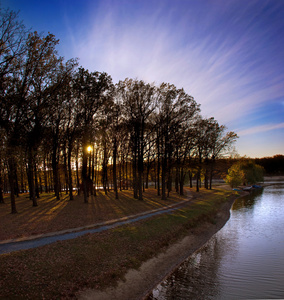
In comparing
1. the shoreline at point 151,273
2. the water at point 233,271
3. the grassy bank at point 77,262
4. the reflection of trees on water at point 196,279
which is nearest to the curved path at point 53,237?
the grassy bank at point 77,262

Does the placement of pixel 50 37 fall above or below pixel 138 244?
above

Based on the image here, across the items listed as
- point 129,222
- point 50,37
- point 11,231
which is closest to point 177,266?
point 129,222

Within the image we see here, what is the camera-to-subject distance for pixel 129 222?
838 inches

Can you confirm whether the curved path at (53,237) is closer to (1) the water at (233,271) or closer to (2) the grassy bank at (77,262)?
(2) the grassy bank at (77,262)

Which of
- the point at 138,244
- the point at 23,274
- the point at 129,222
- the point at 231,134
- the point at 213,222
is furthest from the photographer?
the point at 231,134

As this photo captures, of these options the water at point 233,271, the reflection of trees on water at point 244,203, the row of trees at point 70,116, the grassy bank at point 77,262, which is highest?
the row of trees at point 70,116

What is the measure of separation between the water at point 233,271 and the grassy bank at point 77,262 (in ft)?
8.97

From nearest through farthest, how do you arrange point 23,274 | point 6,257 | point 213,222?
point 23,274 → point 6,257 → point 213,222

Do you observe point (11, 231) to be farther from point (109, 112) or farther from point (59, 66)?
point (109, 112)

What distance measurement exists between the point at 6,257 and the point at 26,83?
1818cm

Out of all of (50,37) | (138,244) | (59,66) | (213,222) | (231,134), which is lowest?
(213,222)

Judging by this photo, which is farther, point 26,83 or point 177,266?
point 26,83

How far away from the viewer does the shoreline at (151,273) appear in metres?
10.6

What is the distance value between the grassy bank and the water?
8.97 ft
